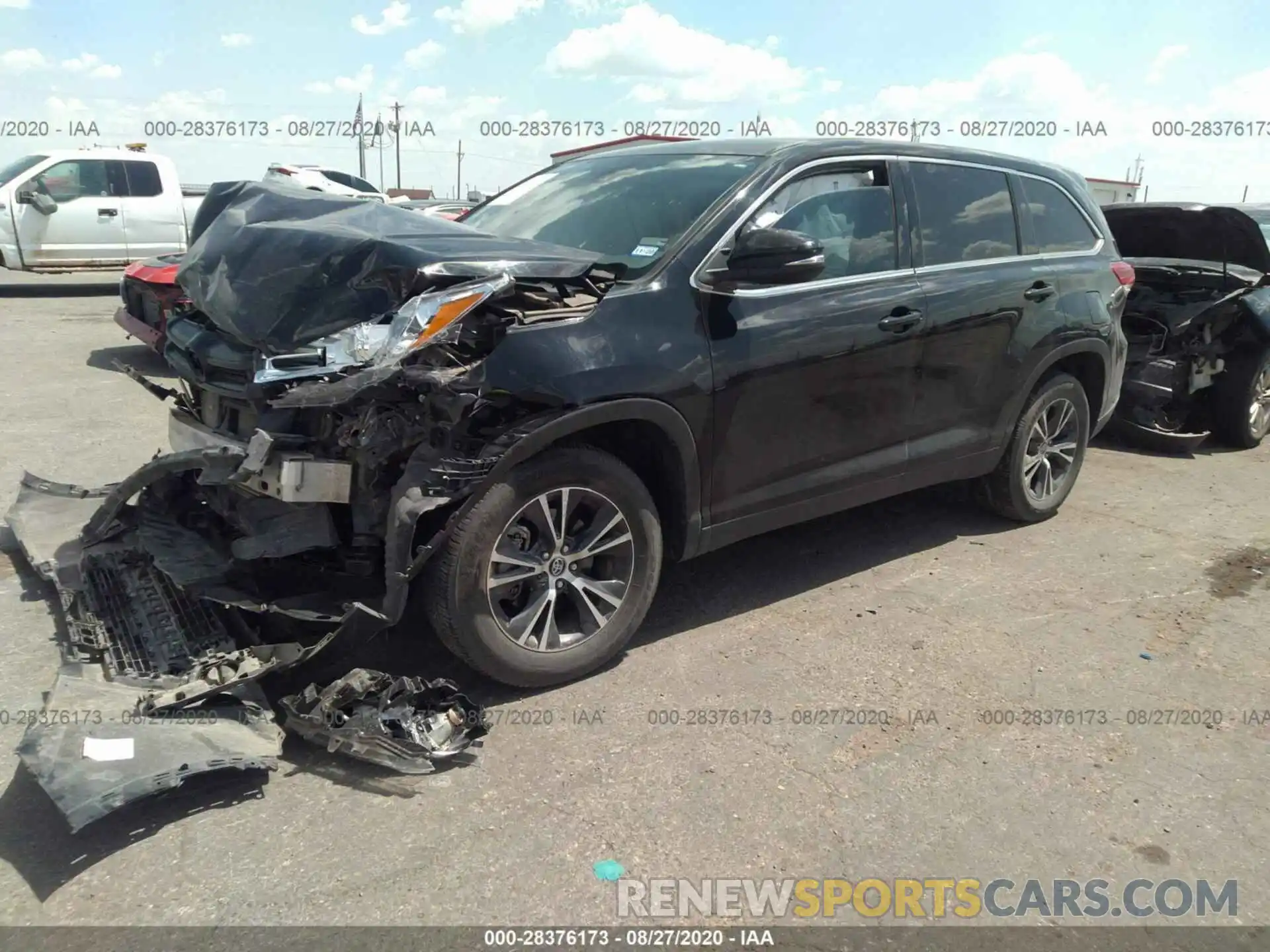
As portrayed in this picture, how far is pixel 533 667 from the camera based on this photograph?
3.41 meters

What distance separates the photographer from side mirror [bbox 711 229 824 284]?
351 cm

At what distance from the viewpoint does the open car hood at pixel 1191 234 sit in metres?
7.57

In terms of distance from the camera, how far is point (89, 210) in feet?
44.4

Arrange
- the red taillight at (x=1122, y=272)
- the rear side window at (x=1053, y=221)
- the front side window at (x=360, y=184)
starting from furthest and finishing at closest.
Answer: the front side window at (x=360, y=184) < the red taillight at (x=1122, y=272) < the rear side window at (x=1053, y=221)

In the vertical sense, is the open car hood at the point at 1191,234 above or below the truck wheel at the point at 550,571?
above

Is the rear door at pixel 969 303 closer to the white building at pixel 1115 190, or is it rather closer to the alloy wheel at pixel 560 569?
the alloy wheel at pixel 560 569

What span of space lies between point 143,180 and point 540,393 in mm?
13267

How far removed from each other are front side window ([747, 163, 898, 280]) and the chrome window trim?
26 millimetres

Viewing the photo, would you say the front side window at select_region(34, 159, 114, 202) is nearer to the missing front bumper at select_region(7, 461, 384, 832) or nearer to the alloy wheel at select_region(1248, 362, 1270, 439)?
the missing front bumper at select_region(7, 461, 384, 832)

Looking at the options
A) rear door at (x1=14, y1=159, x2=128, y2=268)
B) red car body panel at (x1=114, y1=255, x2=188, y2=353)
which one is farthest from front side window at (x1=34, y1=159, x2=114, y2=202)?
red car body panel at (x1=114, y1=255, x2=188, y2=353)

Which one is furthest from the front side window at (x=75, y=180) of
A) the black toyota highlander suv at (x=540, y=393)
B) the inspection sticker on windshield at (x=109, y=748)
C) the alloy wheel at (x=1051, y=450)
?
the alloy wheel at (x=1051, y=450)

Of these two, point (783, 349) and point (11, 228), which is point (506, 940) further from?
point (11, 228)

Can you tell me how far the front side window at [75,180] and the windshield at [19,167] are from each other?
0.29 m

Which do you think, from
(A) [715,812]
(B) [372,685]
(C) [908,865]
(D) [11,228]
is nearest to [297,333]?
(B) [372,685]
